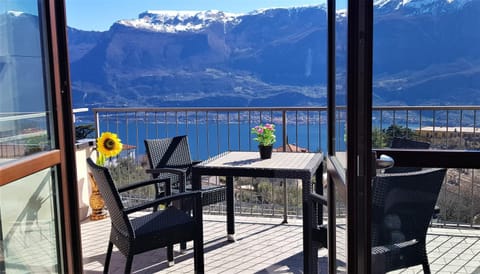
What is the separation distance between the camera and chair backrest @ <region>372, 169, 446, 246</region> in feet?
5.62

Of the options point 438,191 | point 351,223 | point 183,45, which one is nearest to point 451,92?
point 438,191

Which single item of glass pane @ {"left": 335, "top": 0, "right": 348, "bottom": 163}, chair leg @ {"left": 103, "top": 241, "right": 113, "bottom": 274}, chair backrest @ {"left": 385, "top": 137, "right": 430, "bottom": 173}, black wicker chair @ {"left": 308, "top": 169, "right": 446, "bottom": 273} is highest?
glass pane @ {"left": 335, "top": 0, "right": 348, "bottom": 163}

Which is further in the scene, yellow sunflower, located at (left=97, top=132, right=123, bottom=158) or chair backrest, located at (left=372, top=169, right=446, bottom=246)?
yellow sunflower, located at (left=97, top=132, right=123, bottom=158)

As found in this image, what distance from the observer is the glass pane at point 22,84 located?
6.29 ft

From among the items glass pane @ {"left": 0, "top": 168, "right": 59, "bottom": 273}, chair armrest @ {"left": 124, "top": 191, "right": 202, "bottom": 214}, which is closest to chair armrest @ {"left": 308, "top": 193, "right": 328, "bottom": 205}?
chair armrest @ {"left": 124, "top": 191, "right": 202, "bottom": 214}

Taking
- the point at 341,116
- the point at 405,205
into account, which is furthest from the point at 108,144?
the point at 405,205

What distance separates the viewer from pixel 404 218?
1.77m

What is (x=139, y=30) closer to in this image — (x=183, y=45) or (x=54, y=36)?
(x=183, y=45)

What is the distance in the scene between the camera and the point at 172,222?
9.36 ft

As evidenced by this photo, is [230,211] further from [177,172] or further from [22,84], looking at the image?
[22,84]

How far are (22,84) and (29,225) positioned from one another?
26.2 inches

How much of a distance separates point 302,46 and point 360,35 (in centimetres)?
572

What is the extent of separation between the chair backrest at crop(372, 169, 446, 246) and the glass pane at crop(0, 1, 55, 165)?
155cm

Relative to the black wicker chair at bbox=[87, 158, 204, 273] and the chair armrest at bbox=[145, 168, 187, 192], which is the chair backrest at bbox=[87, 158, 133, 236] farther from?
the chair armrest at bbox=[145, 168, 187, 192]
